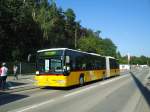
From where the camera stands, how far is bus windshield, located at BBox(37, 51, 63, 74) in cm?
2067

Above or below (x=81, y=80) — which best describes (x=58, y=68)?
above

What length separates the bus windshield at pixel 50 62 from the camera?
2067 centimetres

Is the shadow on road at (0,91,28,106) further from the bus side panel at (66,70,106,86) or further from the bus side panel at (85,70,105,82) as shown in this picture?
the bus side panel at (85,70,105,82)

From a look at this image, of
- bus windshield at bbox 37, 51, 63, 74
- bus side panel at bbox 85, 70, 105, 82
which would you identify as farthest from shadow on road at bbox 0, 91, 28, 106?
bus side panel at bbox 85, 70, 105, 82

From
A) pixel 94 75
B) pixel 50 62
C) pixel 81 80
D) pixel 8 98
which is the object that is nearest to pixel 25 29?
pixel 94 75

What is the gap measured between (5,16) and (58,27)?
2620 centimetres

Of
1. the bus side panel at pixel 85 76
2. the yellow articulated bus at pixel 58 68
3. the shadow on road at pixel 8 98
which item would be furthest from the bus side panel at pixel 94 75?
the shadow on road at pixel 8 98

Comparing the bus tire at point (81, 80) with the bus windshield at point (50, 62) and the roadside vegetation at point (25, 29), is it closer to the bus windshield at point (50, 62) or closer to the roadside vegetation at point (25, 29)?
the bus windshield at point (50, 62)

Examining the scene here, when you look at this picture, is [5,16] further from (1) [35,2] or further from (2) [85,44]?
(2) [85,44]

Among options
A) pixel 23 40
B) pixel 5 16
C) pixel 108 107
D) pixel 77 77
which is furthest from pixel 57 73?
pixel 23 40

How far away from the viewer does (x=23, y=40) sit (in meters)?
56.4

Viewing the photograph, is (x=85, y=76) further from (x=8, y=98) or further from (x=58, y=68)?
(x=8, y=98)

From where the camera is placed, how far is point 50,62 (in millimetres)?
21047

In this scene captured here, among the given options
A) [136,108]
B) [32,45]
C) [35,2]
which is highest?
[35,2]
